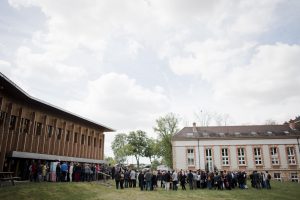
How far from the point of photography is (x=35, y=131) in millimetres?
24109

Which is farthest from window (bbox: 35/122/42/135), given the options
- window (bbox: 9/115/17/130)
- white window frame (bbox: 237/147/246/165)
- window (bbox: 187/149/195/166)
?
white window frame (bbox: 237/147/246/165)

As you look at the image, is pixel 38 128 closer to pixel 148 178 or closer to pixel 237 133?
pixel 148 178

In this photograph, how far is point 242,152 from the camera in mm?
41656

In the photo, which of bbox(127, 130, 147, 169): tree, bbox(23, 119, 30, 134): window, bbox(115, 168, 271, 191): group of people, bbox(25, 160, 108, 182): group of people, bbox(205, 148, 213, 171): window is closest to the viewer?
bbox(25, 160, 108, 182): group of people

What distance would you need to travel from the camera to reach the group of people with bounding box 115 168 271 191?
20.8m

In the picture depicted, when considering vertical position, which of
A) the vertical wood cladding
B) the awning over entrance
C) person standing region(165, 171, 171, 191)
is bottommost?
person standing region(165, 171, 171, 191)

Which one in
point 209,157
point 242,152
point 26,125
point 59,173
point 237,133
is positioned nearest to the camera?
point 59,173

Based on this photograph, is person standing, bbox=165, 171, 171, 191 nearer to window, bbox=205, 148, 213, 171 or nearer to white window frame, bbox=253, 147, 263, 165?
window, bbox=205, 148, 213, 171

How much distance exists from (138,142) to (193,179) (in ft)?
196

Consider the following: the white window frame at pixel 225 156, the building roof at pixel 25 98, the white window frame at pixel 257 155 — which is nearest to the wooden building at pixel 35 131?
the building roof at pixel 25 98

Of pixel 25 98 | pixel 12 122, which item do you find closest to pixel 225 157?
pixel 25 98

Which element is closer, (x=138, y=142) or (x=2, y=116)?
(x=2, y=116)

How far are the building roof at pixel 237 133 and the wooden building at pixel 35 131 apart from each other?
1730 centimetres

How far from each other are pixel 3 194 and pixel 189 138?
33.3m
